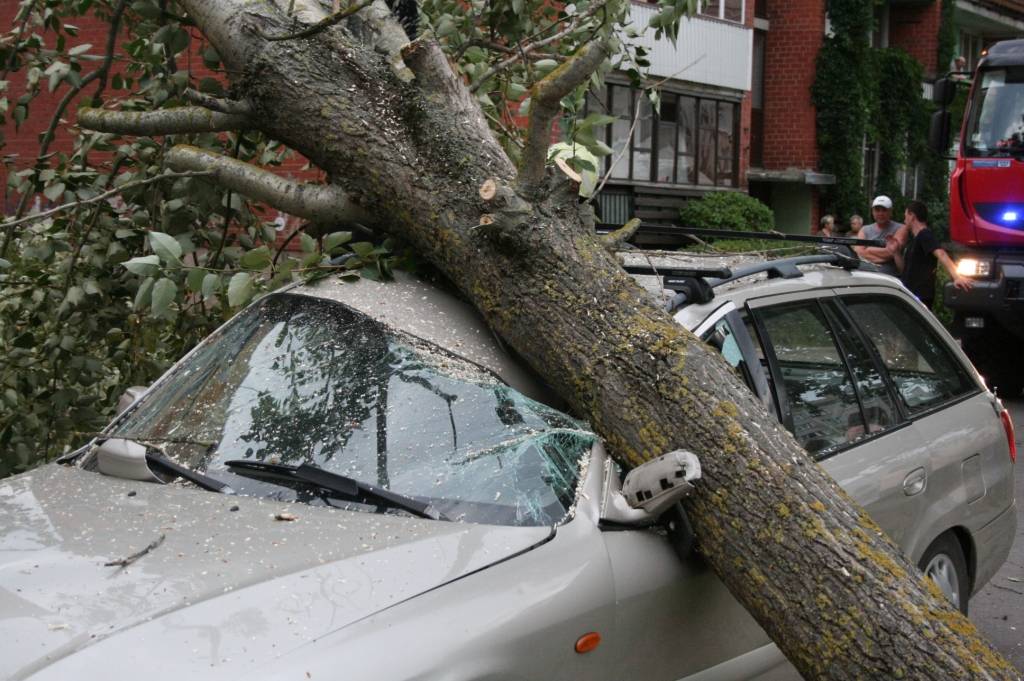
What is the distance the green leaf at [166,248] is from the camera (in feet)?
13.4

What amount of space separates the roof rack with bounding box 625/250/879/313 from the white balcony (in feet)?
59.2

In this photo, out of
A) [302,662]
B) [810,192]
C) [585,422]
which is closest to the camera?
[302,662]

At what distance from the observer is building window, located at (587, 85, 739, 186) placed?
23469mm

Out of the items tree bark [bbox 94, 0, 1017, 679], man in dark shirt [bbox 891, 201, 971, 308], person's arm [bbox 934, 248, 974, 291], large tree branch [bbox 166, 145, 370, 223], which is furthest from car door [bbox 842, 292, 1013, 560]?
man in dark shirt [bbox 891, 201, 971, 308]

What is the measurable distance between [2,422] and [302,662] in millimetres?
3421

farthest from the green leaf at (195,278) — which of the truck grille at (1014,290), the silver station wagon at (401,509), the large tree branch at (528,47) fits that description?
the truck grille at (1014,290)

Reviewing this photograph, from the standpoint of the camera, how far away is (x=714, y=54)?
24.2 metres

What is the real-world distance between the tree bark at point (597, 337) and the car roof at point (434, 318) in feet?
0.27

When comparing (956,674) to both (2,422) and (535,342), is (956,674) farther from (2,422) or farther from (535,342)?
(2,422)

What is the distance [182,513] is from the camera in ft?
10.3

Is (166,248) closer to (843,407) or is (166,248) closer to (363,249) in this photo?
(363,249)

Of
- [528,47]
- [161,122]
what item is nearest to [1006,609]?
[528,47]

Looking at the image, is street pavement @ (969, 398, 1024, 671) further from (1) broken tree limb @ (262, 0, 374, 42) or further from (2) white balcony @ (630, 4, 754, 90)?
(2) white balcony @ (630, 4, 754, 90)

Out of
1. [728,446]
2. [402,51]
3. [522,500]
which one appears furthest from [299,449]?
[402,51]
